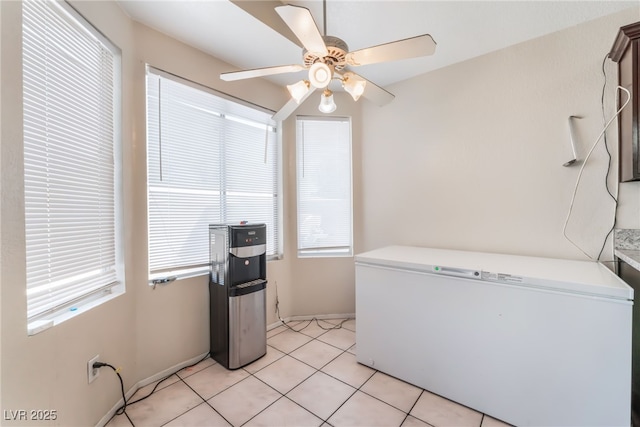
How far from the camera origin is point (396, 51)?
1.16 meters

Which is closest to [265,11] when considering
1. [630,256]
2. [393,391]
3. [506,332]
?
[506,332]

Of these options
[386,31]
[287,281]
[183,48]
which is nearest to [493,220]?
[386,31]

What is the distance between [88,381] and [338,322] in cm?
212

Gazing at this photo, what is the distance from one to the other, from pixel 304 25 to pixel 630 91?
2020 millimetres

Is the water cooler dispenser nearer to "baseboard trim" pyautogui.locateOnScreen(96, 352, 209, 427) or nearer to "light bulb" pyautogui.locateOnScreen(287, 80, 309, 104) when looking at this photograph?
"baseboard trim" pyautogui.locateOnScreen(96, 352, 209, 427)

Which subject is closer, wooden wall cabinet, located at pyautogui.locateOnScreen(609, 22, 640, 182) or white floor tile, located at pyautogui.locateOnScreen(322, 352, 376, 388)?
wooden wall cabinet, located at pyautogui.locateOnScreen(609, 22, 640, 182)

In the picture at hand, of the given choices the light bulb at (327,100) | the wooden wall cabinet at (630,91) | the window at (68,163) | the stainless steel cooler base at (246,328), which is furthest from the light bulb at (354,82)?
the stainless steel cooler base at (246,328)

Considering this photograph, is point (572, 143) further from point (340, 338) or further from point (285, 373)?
point (285, 373)

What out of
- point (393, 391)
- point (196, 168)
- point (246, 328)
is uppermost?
point (196, 168)

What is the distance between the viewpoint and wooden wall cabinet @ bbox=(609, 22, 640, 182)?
143 cm

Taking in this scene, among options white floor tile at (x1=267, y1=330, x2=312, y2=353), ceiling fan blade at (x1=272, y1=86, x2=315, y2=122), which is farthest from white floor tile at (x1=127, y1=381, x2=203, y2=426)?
ceiling fan blade at (x1=272, y1=86, x2=315, y2=122)

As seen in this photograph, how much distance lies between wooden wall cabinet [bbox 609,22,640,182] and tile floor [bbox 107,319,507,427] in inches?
70.0

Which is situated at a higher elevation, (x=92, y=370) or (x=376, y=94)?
(x=376, y=94)

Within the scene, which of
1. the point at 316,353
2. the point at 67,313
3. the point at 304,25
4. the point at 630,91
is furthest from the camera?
the point at 316,353
